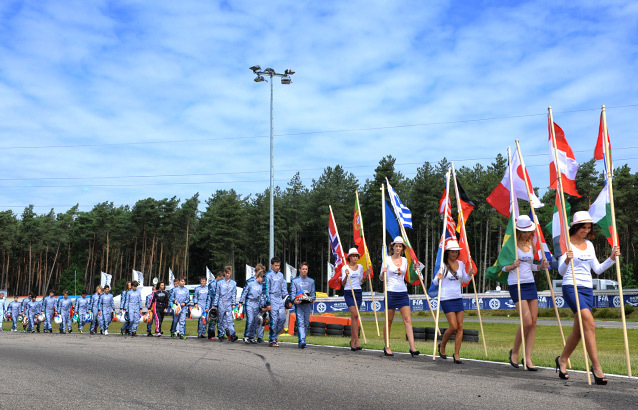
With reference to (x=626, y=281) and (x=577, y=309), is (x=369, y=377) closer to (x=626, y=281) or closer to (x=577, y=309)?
(x=577, y=309)

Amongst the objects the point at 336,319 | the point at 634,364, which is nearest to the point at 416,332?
the point at 336,319

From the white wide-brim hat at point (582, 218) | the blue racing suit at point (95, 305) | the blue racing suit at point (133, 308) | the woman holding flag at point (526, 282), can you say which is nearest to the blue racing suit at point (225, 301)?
the blue racing suit at point (133, 308)

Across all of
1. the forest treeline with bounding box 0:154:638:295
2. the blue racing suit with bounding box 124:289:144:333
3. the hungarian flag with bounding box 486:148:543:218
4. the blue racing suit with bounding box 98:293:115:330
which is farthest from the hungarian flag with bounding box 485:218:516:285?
the forest treeline with bounding box 0:154:638:295

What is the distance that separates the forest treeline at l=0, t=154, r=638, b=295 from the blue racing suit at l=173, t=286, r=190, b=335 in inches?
2019

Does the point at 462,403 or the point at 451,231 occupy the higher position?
the point at 451,231

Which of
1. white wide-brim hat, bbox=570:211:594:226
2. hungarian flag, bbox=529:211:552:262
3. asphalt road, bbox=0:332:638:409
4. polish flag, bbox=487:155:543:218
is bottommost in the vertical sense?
asphalt road, bbox=0:332:638:409

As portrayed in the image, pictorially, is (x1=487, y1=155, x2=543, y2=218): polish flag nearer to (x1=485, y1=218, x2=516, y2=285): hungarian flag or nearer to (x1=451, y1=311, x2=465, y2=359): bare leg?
(x1=485, y1=218, x2=516, y2=285): hungarian flag

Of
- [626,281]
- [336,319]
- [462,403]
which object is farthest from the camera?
[626,281]

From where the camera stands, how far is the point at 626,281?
58.6 m

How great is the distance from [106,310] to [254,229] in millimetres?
64528

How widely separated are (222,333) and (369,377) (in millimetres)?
9754

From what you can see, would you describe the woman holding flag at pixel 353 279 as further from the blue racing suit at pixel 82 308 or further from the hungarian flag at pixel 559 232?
the blue racing suit at pixel 82 308

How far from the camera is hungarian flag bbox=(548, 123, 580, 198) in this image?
900cm

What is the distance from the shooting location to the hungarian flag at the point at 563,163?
29.5 ft
